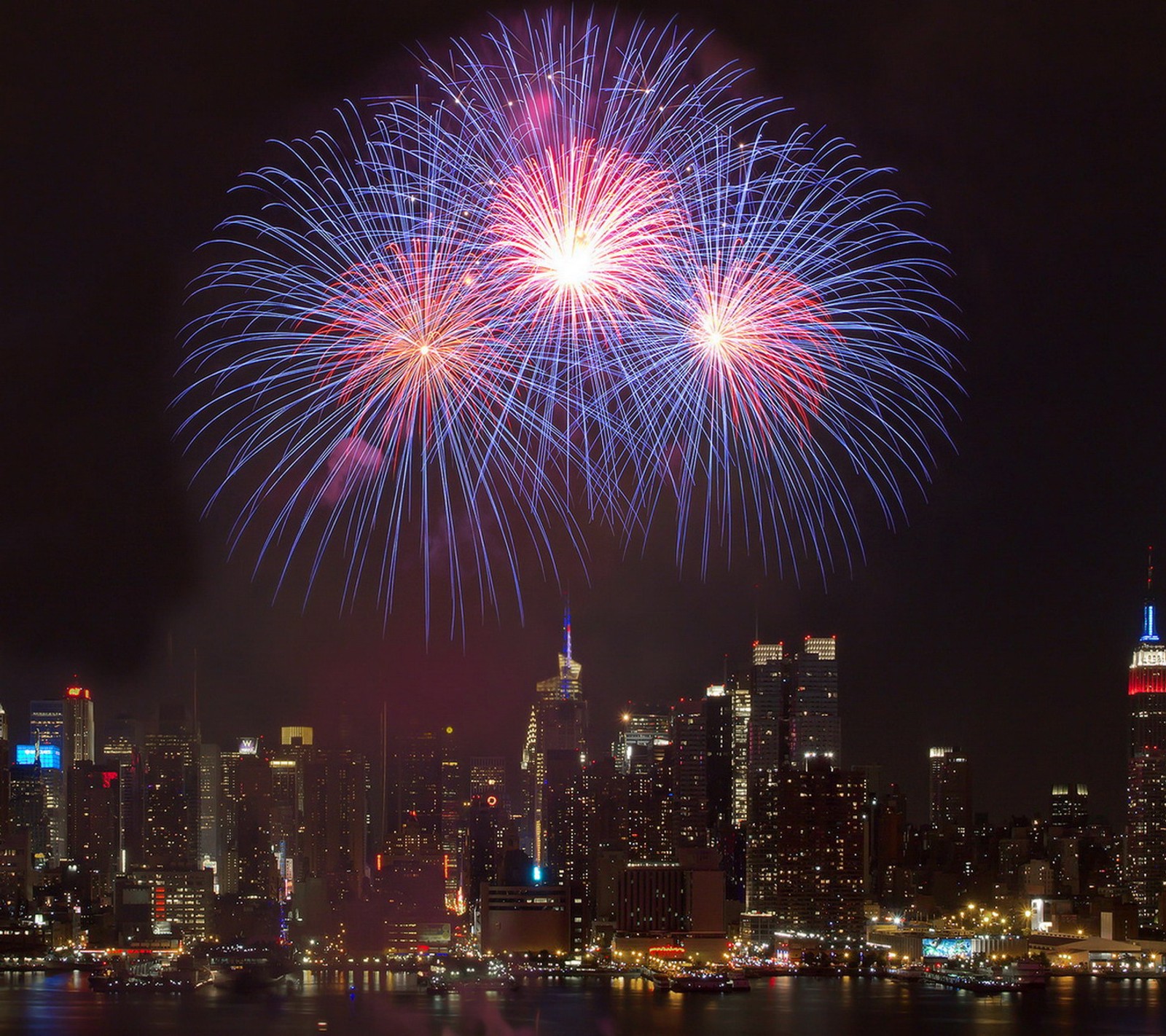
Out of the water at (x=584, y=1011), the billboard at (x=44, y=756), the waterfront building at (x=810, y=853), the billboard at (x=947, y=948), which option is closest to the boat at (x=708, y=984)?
the water at (x=584, y=1011)

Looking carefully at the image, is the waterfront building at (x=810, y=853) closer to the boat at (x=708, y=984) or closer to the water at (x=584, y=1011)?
the water at (x=584, y=1011)

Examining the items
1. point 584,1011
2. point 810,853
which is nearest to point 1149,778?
point 810,853

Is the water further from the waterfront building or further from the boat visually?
the waterfront building

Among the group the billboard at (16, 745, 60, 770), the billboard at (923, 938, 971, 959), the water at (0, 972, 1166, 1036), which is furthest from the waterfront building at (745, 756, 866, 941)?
the billboard at (16, 745, 60, 770)

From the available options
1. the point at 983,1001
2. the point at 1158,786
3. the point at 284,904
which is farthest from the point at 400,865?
the point at 1158,786

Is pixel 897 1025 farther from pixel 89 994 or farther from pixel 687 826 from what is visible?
pixel 687 826

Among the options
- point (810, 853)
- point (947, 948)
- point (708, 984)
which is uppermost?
point (810, 853)

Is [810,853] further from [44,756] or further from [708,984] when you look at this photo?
[44,756]
